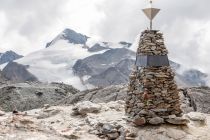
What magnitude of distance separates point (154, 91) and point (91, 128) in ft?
12.4

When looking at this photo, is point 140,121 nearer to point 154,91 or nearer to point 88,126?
point 154,91

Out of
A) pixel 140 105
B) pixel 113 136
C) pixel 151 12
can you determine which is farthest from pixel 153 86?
pixel 151 12

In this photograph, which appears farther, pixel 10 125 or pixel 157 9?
pixel 157 9

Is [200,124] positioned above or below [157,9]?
below

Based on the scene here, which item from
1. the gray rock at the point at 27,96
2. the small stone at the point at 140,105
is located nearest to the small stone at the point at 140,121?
the small stone at the point at 140,105

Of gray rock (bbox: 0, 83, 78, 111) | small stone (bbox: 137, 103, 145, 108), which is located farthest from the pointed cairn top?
gray rock (bbox: 0, 83, 78, 111)

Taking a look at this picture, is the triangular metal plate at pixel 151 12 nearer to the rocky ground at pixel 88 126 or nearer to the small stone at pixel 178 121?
the small stone at pixel 178 121

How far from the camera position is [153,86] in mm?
28203

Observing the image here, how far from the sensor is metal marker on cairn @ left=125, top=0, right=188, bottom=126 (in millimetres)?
28125

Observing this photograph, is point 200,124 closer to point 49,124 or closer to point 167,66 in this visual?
point 167,66

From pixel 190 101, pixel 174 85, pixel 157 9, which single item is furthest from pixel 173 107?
pixel 190 101

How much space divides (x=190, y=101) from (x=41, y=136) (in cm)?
1740

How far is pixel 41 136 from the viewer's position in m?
25.9

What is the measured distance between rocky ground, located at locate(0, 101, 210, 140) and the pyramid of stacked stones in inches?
22.2
